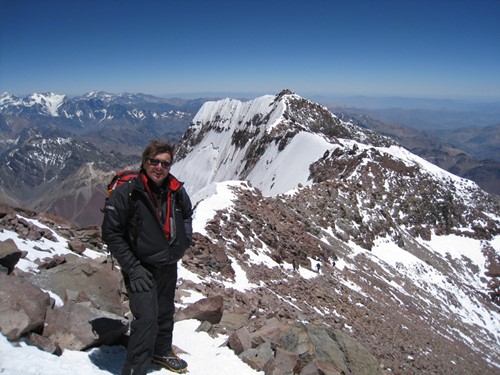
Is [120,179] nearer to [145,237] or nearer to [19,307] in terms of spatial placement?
[145,237]

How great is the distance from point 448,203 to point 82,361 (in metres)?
62.4

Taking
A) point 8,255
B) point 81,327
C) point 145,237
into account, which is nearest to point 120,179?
point 145,237

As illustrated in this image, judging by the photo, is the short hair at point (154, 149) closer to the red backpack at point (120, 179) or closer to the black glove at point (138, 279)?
the red backpack at point (120, 179)

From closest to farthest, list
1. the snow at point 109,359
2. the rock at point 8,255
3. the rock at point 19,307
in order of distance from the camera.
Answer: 1. the snow at point 109,359
2. the rock at point 19,307
3. the rock at point 8,255

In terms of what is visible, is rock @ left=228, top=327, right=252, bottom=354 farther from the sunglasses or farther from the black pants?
the sunglasses

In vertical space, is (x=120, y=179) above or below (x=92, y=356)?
above

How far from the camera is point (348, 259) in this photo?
34.5 m

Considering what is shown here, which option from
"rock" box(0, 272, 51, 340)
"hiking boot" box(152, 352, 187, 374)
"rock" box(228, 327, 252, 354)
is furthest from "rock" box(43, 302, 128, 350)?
"rock" box(228, 327, 252, 354)

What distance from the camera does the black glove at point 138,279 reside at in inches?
246

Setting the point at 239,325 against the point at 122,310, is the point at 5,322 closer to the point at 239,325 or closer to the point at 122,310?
the point at 122,310

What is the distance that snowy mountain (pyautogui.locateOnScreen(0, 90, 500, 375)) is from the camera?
46.9 feet

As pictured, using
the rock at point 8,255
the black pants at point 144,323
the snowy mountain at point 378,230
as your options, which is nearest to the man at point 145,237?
the black pants at point 144,323

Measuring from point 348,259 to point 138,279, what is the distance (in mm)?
30719

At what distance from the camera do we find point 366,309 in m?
23.3
